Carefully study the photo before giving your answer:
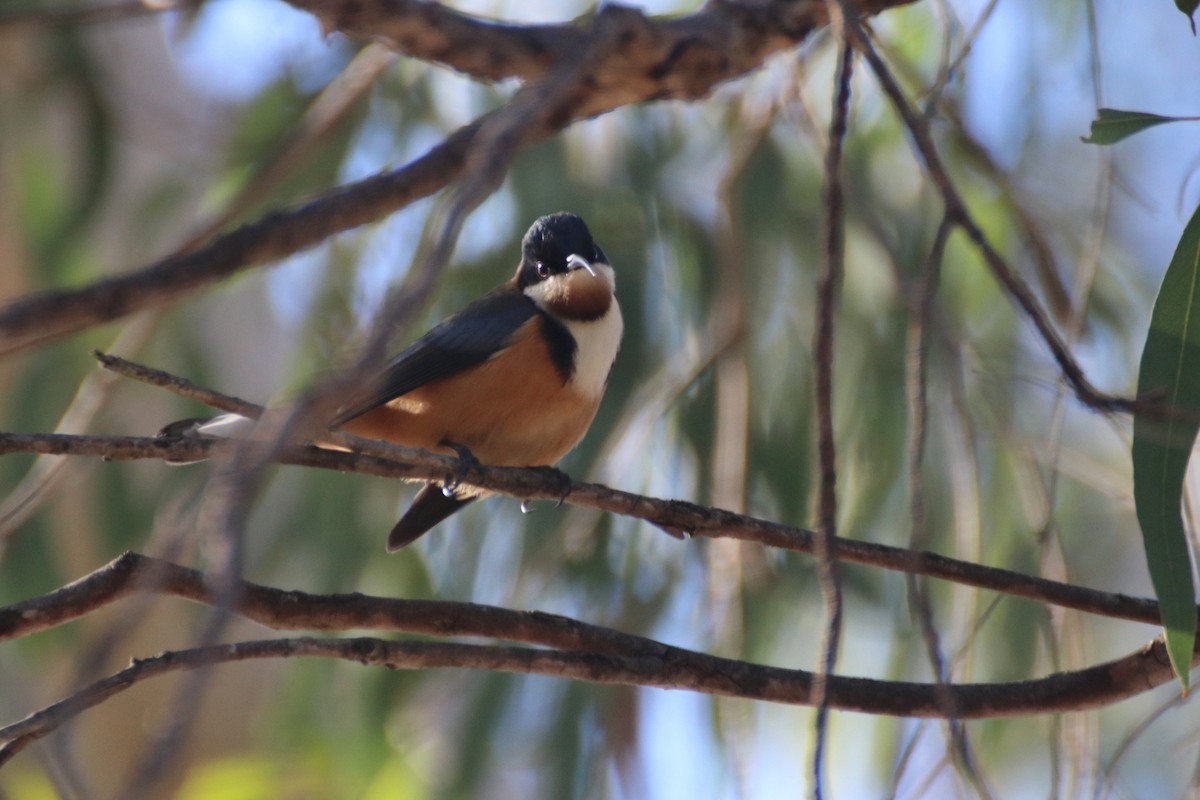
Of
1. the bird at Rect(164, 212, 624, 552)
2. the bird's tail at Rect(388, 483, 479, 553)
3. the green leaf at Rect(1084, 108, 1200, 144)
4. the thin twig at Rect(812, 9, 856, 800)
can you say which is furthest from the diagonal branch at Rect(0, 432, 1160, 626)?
the bird's tail at Rect(388, 483, 479, 553)

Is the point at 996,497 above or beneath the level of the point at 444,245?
above

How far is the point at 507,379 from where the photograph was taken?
282 cm

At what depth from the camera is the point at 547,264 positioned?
3045 millimetres

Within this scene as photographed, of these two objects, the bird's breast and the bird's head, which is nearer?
the bird's breast

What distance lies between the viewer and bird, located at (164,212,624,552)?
→ 9.18 ft

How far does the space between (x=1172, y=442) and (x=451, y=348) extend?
175 centimetres

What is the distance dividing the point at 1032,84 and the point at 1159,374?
1.51 meters

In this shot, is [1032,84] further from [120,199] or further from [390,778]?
[120,199]

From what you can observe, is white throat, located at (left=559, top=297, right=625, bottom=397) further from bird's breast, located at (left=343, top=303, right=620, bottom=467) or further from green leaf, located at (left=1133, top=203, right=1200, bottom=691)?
green leaf, located at (left=1133, top=203, right=1200, bottom=691)

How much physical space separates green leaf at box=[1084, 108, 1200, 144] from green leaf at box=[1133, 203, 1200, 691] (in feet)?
0.55

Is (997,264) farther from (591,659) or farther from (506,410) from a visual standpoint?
(506,410)

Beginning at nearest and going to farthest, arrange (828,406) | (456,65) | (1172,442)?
(828,406) → (1172,442) → (456,65)

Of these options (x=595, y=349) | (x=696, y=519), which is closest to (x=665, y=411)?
(x=595, y=349)

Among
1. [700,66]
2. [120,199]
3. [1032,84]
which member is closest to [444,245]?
[700,66]
